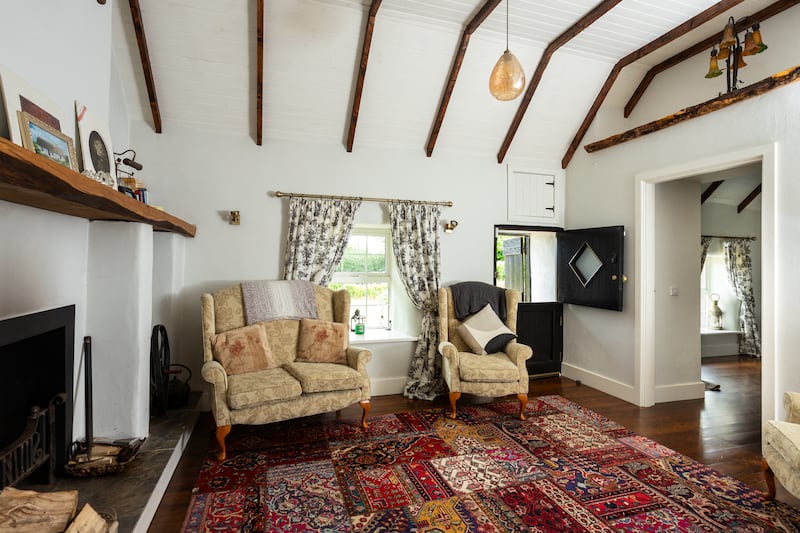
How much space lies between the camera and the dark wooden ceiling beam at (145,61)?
309 cm

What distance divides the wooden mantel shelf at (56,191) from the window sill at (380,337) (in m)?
2.32

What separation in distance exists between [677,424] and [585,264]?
178 centimetres

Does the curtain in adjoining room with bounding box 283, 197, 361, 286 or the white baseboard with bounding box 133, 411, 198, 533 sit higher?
the curtain in adjoining room with bounding box 283, 197, 361, 286

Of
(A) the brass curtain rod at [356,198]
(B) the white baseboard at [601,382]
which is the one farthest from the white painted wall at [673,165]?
(A) the brass curtain rod at [356,198]

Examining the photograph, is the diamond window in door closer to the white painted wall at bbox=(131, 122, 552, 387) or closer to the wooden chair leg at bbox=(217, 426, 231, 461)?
the white painted wall at bbox=(131, 122, 552, 387)

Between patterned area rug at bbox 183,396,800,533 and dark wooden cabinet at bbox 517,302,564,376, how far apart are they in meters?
1.51

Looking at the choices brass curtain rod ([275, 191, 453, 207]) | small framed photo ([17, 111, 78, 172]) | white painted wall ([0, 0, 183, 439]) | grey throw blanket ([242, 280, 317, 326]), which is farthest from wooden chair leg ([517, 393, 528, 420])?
small framed photo ([17, 111, 78, 172])

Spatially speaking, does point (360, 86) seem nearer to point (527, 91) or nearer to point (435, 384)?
point (527, 91)

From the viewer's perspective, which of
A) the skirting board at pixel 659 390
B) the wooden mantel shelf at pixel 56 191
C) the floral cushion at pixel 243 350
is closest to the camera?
the wooden mantel shelf at pixel 56 191

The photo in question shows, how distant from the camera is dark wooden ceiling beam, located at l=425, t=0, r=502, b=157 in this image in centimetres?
340

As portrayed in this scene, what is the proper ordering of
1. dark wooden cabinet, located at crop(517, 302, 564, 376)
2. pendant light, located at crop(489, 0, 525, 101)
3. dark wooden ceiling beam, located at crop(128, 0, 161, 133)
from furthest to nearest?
dark wooden cabinet, located at crop(517, 302, 564, 376) < dark wooden ceiling beam, located at crop(128, 0, 161, 133) < pendant light, located at crop(489, 0, 525, 101)

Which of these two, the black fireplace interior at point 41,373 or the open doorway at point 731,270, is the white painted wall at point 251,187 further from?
the open doorway at point 731,270

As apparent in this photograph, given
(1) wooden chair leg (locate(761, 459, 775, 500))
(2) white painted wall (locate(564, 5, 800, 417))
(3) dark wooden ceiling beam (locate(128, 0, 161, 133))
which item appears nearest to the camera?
(1) wooden chair leg (locate(761, 459, 775, 500))

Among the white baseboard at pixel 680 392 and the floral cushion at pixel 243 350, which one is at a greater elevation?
the floral cushion at pixel 243 350
